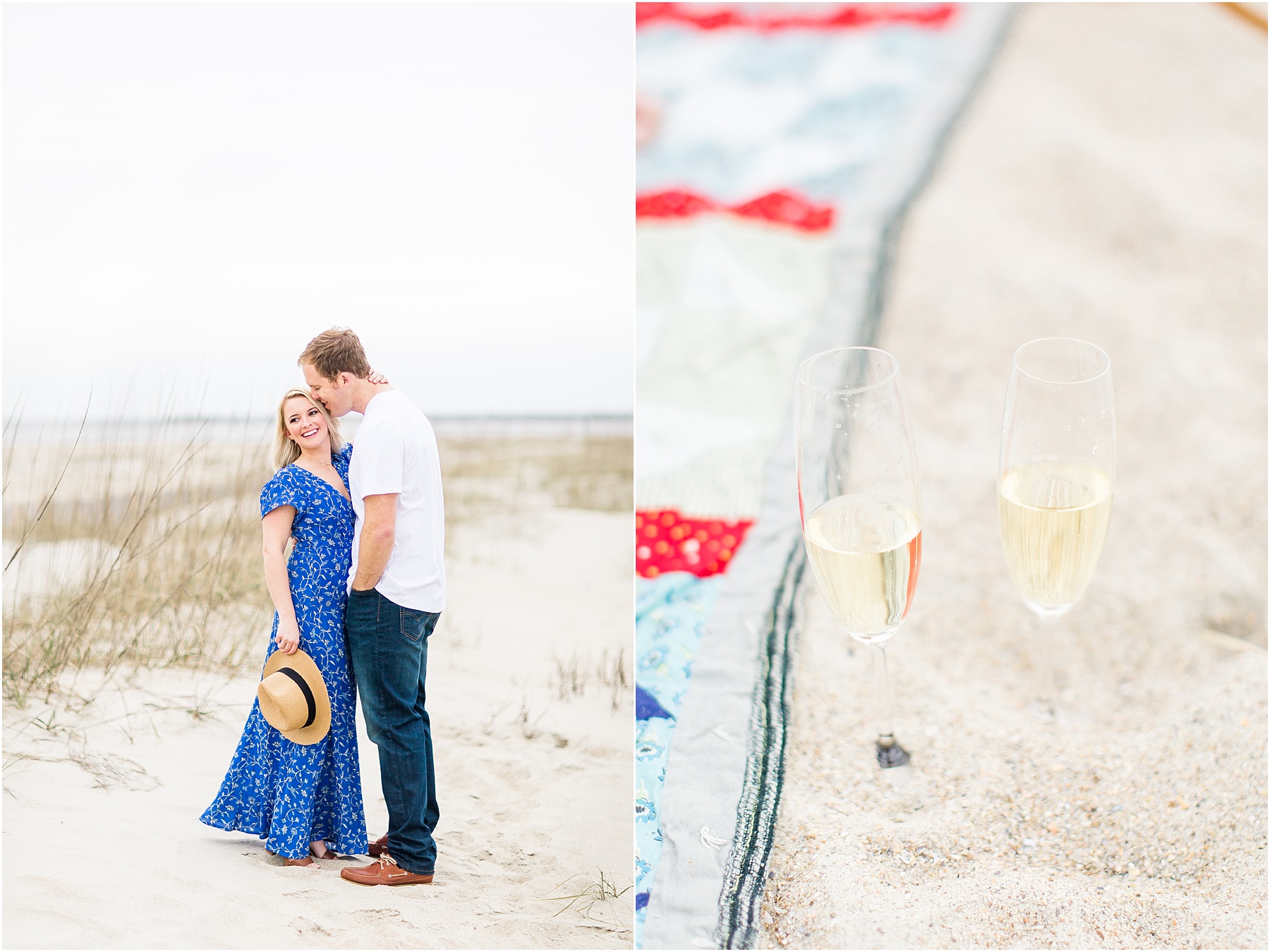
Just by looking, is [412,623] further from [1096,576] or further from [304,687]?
[1096,576]

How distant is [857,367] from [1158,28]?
9.15 ft

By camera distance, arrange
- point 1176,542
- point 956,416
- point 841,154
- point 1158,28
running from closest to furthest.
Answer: point 1176,542 → point 956,416 → point 841,154 → point 1158,28

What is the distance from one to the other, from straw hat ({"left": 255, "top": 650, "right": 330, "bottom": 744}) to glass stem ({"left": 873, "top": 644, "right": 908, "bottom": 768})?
0.79 m

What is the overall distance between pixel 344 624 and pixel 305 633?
5cm

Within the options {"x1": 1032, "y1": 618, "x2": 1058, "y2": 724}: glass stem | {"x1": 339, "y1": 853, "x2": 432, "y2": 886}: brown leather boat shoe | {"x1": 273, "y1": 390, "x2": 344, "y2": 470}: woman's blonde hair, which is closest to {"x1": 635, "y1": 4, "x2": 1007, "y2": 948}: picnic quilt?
{"x1": 339, "y1": 853, "x2": 432, "y2": 886}: brown leather boat shoe

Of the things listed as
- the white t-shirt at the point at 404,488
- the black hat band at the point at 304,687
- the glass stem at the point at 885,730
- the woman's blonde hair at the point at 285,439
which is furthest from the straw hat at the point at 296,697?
the glass stem at the point at 885,730

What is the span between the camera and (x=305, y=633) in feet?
4.62

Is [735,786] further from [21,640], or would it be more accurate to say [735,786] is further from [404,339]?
[21,640]

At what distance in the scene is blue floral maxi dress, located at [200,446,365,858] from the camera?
4.56ft

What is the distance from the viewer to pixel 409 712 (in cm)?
142

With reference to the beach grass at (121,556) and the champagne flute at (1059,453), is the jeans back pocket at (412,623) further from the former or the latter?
the champagne flute at (1059,453)

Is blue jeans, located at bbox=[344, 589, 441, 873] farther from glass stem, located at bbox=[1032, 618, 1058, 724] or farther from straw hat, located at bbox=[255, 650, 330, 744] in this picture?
glass stem, located at bbox=[1032, 618, 1058, 724]

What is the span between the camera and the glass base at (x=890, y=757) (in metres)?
1.53

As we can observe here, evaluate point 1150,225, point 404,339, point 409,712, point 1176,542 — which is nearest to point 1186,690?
point 1176,542
